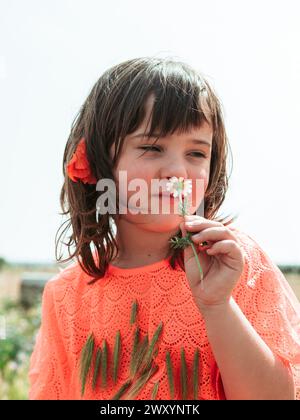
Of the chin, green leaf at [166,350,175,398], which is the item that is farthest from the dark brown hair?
green leaf at [166,350,175,398]

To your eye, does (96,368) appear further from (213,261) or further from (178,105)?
(178,105)

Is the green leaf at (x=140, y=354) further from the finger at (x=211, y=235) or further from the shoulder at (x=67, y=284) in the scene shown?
the finger at (x=211, y=235)

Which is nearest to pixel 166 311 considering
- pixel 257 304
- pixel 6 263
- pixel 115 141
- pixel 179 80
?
pixel 257 304

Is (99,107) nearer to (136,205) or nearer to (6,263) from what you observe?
(136,205)

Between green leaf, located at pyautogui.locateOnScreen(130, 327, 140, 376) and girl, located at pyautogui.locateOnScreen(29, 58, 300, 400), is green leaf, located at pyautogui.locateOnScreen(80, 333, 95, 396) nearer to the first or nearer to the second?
girl, located at pyautogui.locateOnScreen(29, 58, 300, 400)

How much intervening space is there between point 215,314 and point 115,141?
0.74 meters

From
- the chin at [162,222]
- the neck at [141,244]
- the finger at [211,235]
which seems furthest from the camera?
the neck at [141,244]

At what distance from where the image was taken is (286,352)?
189cm

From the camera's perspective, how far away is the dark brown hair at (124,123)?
81.1 inches

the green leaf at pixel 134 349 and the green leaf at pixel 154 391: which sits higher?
A: the green leaf at pixel 134 349

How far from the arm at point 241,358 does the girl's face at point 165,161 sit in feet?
1.18

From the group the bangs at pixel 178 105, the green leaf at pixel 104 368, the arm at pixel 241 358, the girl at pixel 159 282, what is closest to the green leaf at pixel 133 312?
the girl at pixel 159 282

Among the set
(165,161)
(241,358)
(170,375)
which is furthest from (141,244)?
(241,358)

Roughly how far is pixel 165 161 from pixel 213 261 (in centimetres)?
38
